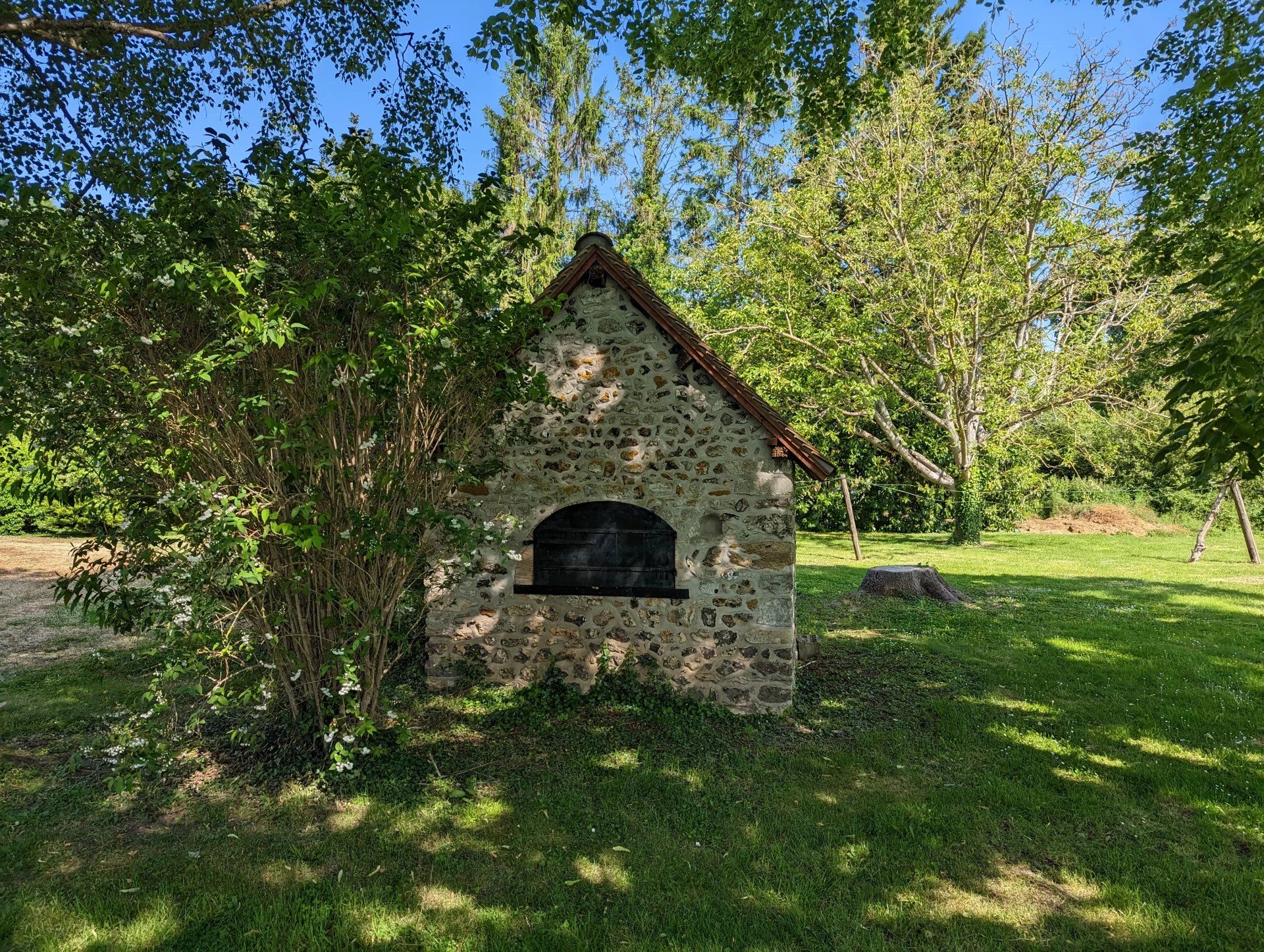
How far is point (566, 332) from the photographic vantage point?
676cm

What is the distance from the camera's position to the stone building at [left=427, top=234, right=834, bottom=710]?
257 inches

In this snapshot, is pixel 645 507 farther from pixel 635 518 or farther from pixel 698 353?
pixel 698 353

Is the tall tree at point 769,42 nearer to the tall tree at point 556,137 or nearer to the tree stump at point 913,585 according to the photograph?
the tree stump at point 913,585

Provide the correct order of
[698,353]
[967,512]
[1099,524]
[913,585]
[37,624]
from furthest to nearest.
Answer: [1099,524] < [967,512] < [913,585] < [37,624] < [698,353]

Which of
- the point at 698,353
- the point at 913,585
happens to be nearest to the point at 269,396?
the point at 698,353

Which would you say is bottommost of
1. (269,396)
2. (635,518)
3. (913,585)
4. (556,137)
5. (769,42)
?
(913,585)

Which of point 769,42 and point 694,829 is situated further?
point 769,42

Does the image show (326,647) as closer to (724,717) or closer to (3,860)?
(3,860)

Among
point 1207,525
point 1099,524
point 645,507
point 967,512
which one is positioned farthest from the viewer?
point 1099,524

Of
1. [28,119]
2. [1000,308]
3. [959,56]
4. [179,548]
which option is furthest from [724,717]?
[959,56]

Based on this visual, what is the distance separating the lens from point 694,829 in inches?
180

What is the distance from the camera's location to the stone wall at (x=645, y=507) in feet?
21.5

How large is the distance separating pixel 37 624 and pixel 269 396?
28.9 feet

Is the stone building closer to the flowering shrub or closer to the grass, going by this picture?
the grass
